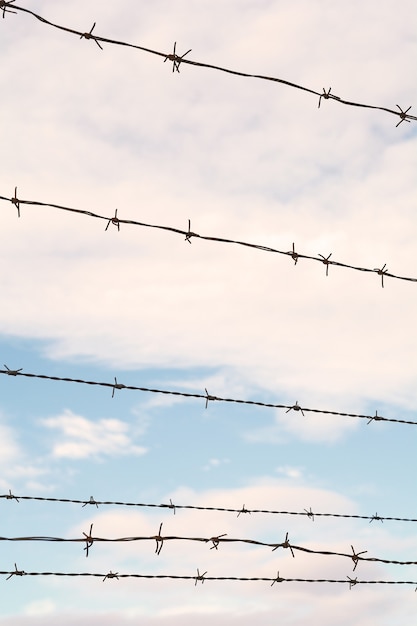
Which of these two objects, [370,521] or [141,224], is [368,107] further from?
[370,521]

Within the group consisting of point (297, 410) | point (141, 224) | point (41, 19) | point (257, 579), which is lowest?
point (257, 579)

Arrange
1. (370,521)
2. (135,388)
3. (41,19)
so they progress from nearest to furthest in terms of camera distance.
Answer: (41,19), (135,388), (370,521)

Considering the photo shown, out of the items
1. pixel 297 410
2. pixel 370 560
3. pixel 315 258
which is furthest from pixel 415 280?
pixel 370 560

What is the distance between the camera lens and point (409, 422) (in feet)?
24.3

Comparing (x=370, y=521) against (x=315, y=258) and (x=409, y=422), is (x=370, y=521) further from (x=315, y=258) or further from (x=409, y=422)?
(x=315, y=258)

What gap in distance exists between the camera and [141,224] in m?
6.26

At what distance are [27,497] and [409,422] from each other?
9.73 feet

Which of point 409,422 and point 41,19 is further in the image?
point 409,422

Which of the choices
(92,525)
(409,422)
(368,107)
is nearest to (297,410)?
(409,422)

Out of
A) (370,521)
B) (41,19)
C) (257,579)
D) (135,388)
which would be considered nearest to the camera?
(41,19)

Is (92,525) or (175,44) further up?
(175,44)

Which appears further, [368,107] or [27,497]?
[368,107]

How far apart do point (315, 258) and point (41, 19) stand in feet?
8.21

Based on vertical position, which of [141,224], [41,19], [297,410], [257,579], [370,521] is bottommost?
[257,579]
